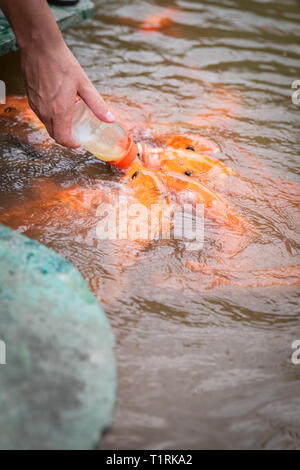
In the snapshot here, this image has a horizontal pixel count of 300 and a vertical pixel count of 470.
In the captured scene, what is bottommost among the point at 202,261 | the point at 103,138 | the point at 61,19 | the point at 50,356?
the point at 202,261

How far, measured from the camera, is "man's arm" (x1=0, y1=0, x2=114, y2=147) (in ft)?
6.64

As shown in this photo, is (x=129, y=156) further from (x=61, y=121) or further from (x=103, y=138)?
(x=61, y=121)

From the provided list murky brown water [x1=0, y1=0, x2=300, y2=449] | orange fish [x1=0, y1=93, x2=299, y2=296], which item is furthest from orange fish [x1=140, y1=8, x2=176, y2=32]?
orange fish [x1=0, y1=93, x2=299, y2=296]

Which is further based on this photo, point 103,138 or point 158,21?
point 158,21

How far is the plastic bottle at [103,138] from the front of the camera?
2.51m

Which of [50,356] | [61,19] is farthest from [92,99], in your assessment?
[61,19]

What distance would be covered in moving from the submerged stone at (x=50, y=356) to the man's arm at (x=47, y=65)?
0.84 m

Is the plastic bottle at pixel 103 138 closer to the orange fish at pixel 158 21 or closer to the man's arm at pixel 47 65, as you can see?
the man's arm at pixel 47 65

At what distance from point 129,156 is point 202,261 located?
3.07 feet

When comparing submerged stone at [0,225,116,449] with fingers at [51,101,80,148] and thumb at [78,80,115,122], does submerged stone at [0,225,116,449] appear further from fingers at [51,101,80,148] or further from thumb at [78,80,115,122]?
thumb at [78,80,115,122]

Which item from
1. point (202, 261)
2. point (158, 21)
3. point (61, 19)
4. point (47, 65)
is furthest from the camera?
point (158, 21)

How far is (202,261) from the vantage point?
2.46 metres
